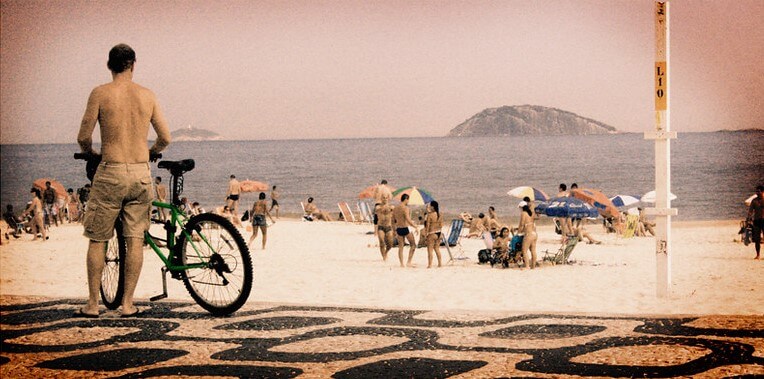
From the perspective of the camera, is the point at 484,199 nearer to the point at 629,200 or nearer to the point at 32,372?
the point at 629,200

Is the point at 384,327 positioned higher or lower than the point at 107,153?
lower

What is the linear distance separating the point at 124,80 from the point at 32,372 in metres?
1.78

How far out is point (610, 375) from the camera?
4191mm

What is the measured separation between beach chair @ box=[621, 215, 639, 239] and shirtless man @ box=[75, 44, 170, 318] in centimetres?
1695

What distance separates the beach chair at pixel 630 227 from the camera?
20.9 metres

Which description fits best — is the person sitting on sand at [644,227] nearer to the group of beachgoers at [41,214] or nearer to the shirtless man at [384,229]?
the shirtless man at [384,229]

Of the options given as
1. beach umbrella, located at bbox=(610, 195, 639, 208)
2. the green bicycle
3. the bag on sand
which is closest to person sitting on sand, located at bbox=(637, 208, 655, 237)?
beach umbrella, located at bbox=(610, 195, 639, 208)

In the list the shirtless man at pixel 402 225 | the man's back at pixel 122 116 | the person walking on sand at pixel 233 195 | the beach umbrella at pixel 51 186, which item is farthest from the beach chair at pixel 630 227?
the man's back at pixel 122 116

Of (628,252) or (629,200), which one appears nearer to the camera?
(628,252)

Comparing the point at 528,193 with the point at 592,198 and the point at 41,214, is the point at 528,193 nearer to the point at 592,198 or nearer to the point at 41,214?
the point at 592,198

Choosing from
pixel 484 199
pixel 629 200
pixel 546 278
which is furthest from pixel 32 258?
pixel 484 199

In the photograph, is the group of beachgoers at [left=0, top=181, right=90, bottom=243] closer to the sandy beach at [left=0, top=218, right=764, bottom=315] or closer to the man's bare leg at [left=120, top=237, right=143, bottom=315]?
the sandy beach at [left=0, top=218, right=764, bottom=315]

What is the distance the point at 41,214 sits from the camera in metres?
19.2

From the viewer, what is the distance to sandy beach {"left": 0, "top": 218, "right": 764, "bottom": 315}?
29.3 ft
